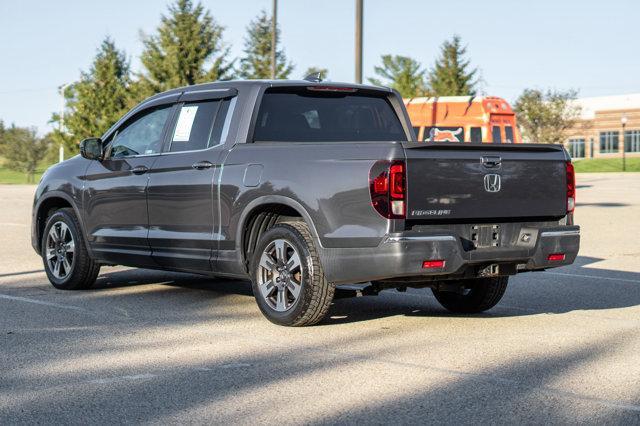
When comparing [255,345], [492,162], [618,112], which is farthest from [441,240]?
[618,112]

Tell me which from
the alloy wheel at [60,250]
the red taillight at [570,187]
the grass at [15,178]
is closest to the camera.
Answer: the red taillight at [570,187]

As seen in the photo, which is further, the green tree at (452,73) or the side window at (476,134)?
the green tree at (452,73)

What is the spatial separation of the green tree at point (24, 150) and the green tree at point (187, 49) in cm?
2682

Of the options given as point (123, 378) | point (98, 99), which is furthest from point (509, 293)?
point (98, 99)

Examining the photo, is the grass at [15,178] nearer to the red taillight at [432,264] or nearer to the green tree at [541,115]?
the green tree at [541,115]

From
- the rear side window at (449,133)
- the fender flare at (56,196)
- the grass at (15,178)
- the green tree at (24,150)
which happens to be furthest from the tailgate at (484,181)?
the green tree at (24,150)

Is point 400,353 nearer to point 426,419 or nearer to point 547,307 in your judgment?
point 426,419

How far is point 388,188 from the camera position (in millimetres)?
6766

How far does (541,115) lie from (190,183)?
61.0m

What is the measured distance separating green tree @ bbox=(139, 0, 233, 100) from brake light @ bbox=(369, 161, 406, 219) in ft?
120

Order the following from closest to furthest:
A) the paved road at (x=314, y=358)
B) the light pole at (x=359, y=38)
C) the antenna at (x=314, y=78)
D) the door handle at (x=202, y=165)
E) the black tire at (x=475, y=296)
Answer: the paved road at (x=314, y=358), the door handle at (x=202, y=165), the black tire at (x=475, y=296), the antenna at (x=314, y=78), the light pole at (x=359, y=38)

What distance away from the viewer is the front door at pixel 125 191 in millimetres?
8930

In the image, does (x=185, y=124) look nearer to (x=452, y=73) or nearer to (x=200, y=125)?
(x=200, y=125)

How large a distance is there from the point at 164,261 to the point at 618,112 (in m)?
92.6
